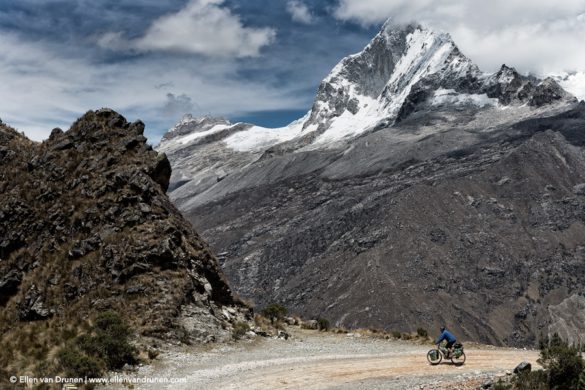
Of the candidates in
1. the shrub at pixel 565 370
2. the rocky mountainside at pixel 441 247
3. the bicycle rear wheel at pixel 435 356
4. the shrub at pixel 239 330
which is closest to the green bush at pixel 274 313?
the shrub at pixel 239 330

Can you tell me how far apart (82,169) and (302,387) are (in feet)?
58.5

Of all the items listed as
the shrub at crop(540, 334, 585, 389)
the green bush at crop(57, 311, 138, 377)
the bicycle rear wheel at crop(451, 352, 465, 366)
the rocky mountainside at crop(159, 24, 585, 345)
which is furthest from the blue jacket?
the rocky mountainside at crop(159, 24, 585, 345)

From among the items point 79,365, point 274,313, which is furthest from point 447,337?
point 274,313

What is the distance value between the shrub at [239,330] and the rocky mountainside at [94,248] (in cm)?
41

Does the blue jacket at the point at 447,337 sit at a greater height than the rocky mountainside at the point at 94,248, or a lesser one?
lesser

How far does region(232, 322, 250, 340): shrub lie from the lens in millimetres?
24797

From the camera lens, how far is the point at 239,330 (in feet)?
82.5

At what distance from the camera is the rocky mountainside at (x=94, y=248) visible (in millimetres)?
23328

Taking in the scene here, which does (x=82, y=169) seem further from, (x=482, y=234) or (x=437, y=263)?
(x=482, y=234)

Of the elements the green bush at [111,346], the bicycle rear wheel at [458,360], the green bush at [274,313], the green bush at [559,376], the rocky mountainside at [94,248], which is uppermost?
the rocky mountainside at [94,248]

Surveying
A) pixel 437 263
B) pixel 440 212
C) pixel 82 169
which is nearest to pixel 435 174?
pixel 440 212

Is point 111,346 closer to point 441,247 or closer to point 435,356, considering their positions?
point 435,356

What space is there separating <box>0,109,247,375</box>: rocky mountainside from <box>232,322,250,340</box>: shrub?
0.41m

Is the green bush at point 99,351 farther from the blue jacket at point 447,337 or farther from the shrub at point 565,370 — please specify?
the shrub at point 565,370
